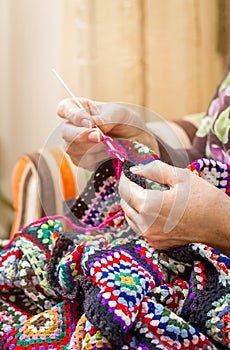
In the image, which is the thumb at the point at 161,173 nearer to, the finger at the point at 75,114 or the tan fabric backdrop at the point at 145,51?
the finger at the point at 75,114

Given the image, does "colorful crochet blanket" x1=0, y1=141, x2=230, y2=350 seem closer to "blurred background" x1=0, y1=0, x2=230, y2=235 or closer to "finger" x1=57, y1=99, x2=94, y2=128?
"finger" x1=57, y1=99, x2=94, y2=128

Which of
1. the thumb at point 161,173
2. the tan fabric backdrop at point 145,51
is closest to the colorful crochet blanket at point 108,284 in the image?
the thumb at point 161,173

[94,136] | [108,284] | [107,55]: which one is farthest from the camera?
[107,55]

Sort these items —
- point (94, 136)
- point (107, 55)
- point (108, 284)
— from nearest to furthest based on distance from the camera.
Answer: point (108, 284), point (94, 136), point (107, 55)

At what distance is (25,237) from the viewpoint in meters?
0.93

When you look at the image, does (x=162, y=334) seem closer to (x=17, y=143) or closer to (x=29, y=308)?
(x=29, y=308)

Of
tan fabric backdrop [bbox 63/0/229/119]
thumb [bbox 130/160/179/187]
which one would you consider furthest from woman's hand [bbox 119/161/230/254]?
tan fabric backdrop [bbox 63/0/229/119]

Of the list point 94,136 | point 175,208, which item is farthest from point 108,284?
point 94,136

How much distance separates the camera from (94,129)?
862 mm

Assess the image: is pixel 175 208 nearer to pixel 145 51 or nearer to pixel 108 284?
pixel 108 284

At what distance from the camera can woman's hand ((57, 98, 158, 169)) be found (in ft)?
2.87

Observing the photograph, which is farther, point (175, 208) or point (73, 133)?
point (73, 133)

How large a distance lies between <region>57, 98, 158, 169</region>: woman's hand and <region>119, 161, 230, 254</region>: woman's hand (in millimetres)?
111

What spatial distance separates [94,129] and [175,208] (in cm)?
19
